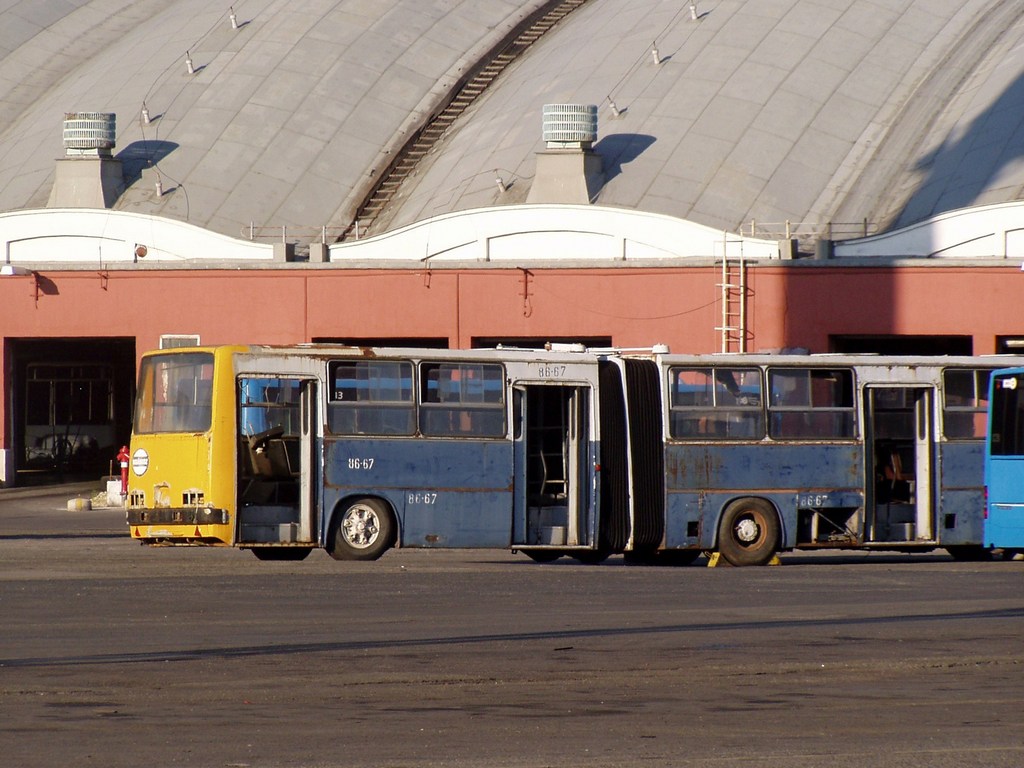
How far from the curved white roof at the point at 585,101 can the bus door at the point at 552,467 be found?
19846 mm

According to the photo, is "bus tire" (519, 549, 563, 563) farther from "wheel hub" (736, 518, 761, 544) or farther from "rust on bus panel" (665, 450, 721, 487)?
"wheel hub" (736, 518, 761, 544)

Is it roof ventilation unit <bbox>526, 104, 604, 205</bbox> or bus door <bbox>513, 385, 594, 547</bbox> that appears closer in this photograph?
bus door <bbox>513, 385, 594, 547</bbox>

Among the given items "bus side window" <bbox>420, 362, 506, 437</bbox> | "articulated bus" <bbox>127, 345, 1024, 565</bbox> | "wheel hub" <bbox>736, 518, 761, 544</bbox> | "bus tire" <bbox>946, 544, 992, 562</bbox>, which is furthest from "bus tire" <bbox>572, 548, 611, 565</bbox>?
"bus tire" <bbox>946, 544, 992, 562</bbox>

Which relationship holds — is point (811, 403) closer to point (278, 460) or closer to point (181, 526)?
point (278, 460)

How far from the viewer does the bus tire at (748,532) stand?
77.6 ft

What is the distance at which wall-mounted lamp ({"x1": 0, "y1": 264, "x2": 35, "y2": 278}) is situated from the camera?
40.1m

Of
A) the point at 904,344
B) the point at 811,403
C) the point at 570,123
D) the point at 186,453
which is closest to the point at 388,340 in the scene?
the point at 570,123

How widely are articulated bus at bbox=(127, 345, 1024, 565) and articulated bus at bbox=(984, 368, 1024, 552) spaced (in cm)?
61

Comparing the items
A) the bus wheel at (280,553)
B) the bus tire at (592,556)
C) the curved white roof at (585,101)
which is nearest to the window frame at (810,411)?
the bus tire at (592,556)

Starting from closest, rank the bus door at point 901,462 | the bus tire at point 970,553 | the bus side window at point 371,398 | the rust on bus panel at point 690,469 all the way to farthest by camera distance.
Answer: the bus side window at point 371,398
the rust on bus panel at point 690,469
the bus door at point 901,462
the bus tire at point 970,553

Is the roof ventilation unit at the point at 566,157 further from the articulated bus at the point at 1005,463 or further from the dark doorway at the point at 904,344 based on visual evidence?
the articulated bus at the point at 1005,463

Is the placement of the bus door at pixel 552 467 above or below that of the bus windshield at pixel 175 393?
below

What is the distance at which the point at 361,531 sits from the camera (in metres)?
22.8

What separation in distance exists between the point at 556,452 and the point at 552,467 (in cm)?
21
